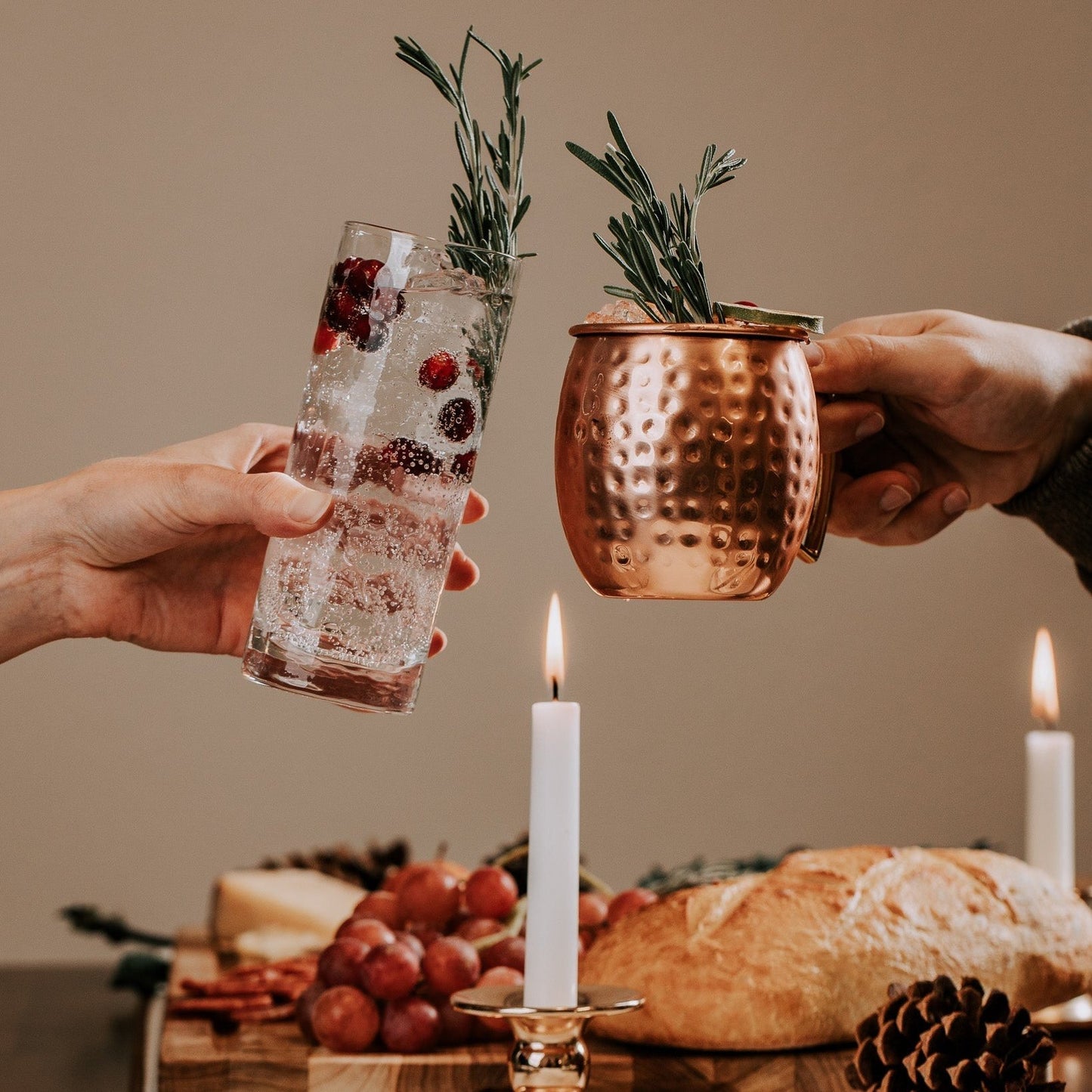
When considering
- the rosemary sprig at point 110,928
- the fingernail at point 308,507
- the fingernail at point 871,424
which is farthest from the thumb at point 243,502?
the rosemary sprig at point 110,928

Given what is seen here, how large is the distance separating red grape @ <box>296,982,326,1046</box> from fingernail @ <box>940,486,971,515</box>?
27.2 inches

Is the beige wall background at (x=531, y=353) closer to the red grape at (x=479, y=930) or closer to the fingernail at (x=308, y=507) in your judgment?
the red grape at (x=479, y=930)

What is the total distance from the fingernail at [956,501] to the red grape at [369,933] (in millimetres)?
625

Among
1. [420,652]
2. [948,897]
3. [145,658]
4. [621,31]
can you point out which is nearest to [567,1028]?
[420,652]

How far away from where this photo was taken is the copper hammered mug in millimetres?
722

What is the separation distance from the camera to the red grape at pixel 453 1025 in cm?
114

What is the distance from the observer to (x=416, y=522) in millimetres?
904

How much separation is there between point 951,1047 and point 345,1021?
1.52 ft

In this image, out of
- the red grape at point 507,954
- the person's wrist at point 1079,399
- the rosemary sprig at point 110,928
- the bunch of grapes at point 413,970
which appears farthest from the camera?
the rosemary sprig at point 110,928

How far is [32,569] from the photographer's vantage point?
46.1 inches

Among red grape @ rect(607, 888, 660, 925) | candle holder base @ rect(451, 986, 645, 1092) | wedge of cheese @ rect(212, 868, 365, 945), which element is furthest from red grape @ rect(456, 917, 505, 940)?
candle holder base @ rect(451, 986, 645, 1092)

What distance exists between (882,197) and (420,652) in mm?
3314

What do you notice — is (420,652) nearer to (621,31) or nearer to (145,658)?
(145,658)

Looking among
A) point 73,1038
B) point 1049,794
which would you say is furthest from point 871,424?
point 73,1038
